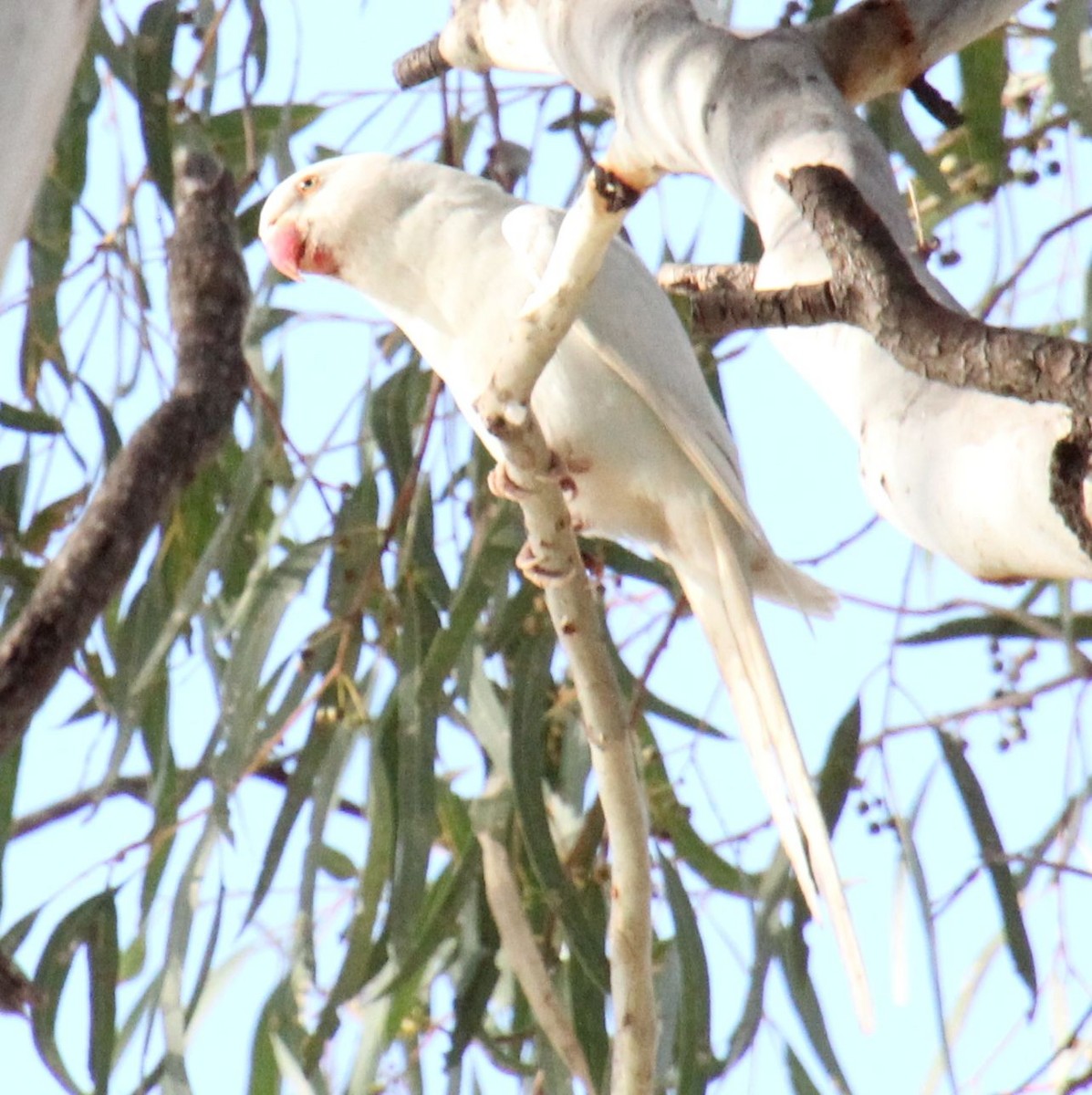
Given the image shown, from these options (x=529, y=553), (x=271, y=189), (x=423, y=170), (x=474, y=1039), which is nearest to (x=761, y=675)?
(x=529, y=553)

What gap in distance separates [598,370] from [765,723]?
398mm

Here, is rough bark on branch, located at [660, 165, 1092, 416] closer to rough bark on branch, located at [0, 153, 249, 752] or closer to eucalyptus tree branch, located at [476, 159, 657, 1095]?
eucalyptus tree branch, located at [476, 159, 657, 1095]

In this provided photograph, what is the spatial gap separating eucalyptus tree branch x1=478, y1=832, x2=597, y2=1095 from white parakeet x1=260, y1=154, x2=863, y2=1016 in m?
0.24

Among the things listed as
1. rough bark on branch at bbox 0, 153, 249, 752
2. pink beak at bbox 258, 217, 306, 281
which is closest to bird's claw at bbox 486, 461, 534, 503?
rough bark on branch at bbox 0, 153, 249, 752

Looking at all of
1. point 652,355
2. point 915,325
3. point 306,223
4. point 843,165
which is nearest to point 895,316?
point 915,325

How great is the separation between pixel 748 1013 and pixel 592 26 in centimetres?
78

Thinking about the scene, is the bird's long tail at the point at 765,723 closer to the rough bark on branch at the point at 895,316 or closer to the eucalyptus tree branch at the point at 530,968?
the eucalyptus tree branch at the point at 530,968

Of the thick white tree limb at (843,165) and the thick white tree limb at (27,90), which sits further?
the thick white tree limb at (843,165)

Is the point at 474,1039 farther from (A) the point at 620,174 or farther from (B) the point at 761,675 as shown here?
(A) the point at 620,174

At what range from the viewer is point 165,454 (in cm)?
160

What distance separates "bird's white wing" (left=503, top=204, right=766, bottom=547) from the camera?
1.51m

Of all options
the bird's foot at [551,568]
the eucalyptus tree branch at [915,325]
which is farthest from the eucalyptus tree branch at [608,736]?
the eucalyptus tree branch at [915,325]

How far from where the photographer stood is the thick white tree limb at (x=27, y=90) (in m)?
0.59

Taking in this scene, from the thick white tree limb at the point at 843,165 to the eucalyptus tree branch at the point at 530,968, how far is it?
0.63m
